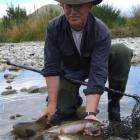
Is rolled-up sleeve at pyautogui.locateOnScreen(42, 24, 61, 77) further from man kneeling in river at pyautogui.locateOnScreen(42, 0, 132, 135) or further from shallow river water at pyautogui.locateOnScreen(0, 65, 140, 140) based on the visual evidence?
shallow river water at pyautogui.locateOnScreen(0, 65, 140, 140)

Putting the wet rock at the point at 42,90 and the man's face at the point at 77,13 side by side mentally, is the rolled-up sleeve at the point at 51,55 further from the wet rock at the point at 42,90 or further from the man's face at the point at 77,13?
the wet rock at the point at 42,90

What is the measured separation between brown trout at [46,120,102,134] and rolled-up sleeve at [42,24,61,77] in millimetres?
683

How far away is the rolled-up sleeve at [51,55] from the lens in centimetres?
513

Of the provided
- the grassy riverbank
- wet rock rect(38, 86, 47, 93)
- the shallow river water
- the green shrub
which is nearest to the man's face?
the shallow river water

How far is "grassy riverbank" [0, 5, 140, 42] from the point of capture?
21.6m

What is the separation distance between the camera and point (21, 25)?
2272cm

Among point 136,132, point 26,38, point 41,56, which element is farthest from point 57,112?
point 26,38

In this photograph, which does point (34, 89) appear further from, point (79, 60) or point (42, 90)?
point (79, 60)

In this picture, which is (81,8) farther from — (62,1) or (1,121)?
(1,121)

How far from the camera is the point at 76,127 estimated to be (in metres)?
4.45

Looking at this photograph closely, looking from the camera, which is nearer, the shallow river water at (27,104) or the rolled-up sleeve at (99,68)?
the rolled-up sleeve at (99,68)

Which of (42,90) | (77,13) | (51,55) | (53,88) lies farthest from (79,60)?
(42,90)

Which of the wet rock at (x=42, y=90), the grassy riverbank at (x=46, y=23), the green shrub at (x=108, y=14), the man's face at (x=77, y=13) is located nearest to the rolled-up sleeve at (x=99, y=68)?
the man's face at (x=77, y=13)

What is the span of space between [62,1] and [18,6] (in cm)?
1987
